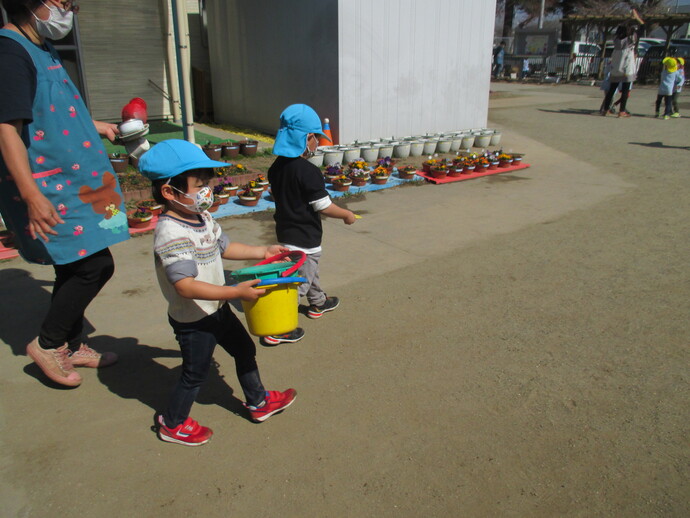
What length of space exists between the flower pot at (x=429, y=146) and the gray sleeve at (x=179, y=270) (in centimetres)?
845

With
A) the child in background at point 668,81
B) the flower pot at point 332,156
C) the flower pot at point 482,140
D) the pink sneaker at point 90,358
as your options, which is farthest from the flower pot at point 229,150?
the child in background at point 668,81

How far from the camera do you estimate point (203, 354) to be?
2635 mm

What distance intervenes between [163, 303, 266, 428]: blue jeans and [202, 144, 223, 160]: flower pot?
6423mm

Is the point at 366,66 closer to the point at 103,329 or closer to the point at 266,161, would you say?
the point at 266,161

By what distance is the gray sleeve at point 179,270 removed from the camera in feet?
7.73

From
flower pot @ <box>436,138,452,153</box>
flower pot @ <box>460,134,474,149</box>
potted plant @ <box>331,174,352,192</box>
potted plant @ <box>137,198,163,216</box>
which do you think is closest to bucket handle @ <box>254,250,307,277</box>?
potted plant @ <box>137,198,163,216</box>

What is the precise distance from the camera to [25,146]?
8.75ft

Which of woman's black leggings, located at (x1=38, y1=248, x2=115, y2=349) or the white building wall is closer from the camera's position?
woman's black leggings, located at (x1=38, y1=248, x2=115, y2=349)

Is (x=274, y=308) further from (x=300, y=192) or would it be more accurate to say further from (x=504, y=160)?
(x=504, y=160)

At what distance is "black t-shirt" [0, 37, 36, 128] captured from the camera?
8.04 feet

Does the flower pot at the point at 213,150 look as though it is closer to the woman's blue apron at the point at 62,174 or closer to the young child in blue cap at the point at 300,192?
the young child in blue cap at the point at 300,192

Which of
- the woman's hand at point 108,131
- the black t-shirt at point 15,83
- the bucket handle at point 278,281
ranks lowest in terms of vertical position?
the bucket handle at point 278,281

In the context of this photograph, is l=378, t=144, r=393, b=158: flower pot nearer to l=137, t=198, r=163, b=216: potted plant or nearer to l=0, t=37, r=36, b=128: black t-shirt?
l=137, t=198, r=163, b=216: potted plant

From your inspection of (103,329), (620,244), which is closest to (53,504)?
(103,329)
